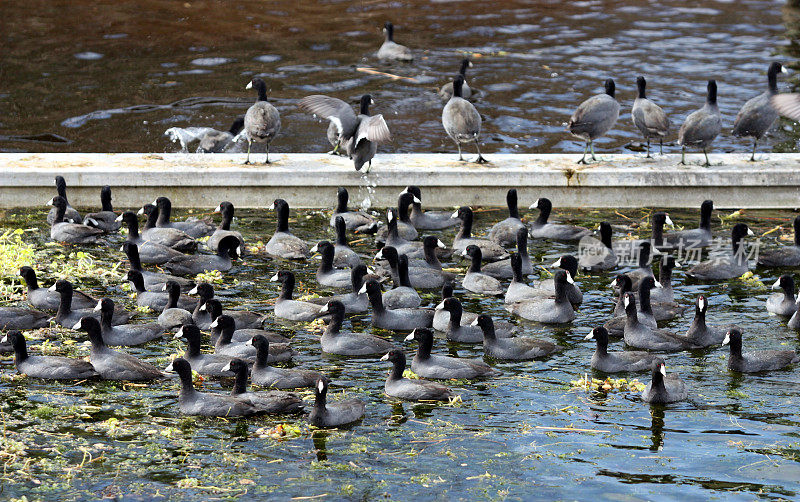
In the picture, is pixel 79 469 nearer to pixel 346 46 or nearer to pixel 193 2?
pixel 346 46

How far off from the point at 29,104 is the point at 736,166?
52.2 ft

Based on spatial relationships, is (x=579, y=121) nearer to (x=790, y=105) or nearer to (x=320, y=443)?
(x=790, y=105)

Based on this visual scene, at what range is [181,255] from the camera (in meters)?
14.8

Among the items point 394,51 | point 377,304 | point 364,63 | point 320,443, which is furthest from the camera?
point 364,63

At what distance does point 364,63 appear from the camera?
28203 millimetres

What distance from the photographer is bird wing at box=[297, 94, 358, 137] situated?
689 inches

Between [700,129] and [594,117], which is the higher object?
[594,117]

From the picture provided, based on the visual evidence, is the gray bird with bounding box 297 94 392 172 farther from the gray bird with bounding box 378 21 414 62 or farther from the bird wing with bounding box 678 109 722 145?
the gray bird with bounding box 378 21 414 62

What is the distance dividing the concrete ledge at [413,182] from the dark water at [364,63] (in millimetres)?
4034

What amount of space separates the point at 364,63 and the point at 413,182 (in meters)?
11.0

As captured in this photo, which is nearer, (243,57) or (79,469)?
(79,469)

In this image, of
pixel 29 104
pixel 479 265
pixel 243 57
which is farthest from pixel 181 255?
pixel 243 57

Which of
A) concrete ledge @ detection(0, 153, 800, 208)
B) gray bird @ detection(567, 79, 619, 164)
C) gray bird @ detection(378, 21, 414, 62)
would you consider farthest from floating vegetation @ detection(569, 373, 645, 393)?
gray bird @ detection(378, 21, 414, 62)

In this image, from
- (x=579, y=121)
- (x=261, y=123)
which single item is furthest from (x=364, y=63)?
(x=579, y=121)
